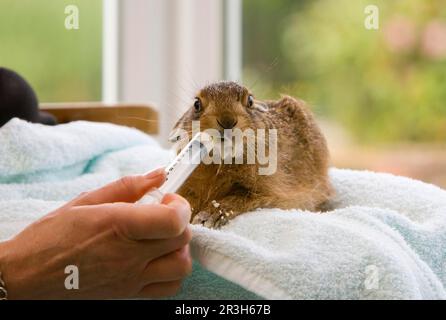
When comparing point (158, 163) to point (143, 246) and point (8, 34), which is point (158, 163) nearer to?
point (143, 246)

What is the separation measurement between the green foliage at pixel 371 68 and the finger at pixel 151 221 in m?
0.90

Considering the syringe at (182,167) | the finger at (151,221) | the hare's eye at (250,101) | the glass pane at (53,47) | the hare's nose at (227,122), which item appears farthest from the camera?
the glass pane at (53,47)

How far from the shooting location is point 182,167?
78cm

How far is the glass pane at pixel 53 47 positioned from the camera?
1.75 meters

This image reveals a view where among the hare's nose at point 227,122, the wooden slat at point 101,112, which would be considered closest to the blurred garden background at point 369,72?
the wooden slat at point 101,112

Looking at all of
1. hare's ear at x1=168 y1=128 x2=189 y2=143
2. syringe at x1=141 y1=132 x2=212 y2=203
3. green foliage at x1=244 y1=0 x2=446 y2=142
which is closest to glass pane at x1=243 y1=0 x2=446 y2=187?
green foliage at x1=244 y1=0 x2=446 y2=142

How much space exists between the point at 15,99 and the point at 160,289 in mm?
721

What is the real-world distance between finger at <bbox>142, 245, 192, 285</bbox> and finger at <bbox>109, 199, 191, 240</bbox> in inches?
1.5

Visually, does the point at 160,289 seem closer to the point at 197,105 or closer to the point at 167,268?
the point at 167,268

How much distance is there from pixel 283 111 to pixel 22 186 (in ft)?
1.55

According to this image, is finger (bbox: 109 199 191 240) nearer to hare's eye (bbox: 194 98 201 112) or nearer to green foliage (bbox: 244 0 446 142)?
hare's eye (bbox: 194 98 201 112)

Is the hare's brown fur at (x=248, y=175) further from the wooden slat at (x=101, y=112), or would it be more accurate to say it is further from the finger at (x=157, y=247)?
the wooden slat at (x=101, y=112)
